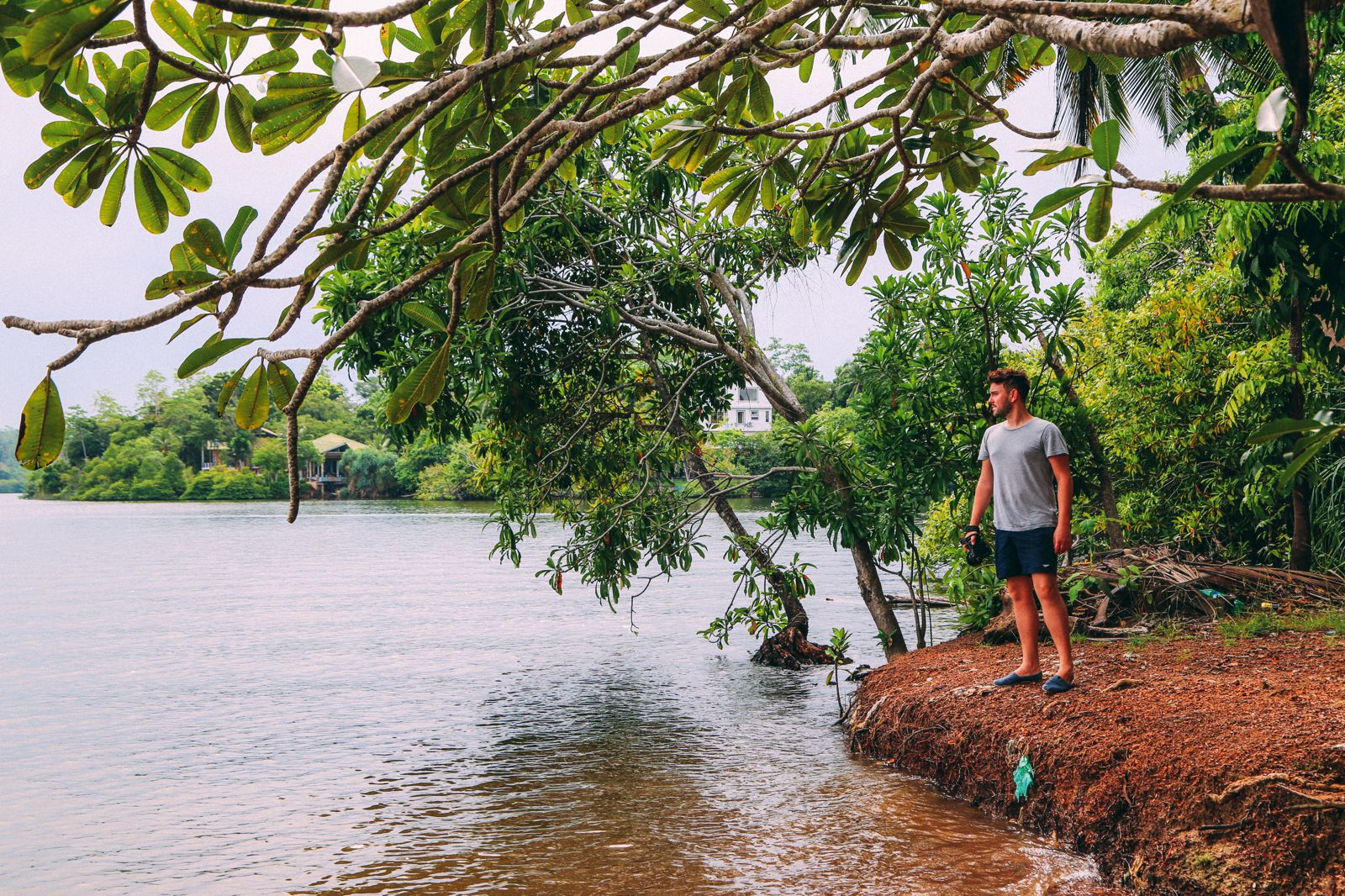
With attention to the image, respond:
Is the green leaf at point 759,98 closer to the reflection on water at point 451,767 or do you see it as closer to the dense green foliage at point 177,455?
the reflection on water at point 451,767

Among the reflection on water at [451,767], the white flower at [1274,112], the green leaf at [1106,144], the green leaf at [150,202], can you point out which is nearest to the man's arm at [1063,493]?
the reflection on water at [451,767]

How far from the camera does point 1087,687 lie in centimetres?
502

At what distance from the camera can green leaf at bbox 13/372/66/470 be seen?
1637 millimetres

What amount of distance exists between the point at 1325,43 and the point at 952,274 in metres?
2.55

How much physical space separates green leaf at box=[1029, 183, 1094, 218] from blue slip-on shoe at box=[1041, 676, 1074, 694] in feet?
11.5

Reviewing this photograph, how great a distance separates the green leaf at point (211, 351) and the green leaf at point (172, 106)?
0.65 meters

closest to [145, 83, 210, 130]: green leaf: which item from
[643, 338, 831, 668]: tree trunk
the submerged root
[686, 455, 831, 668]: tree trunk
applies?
[643, 338, 831, 668]: tree trunk

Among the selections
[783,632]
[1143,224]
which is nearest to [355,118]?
[1143,224]

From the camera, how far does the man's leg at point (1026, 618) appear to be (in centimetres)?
522

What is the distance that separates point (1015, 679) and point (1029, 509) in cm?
93

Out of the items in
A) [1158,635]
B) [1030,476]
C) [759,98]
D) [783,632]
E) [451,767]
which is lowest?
[451,767]

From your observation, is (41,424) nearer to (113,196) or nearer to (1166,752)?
(113,196)

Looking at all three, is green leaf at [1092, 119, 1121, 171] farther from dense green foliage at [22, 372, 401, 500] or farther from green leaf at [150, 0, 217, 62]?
dense green foliage at [22, 372, 401, 500]

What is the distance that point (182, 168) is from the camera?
7.57 ft
